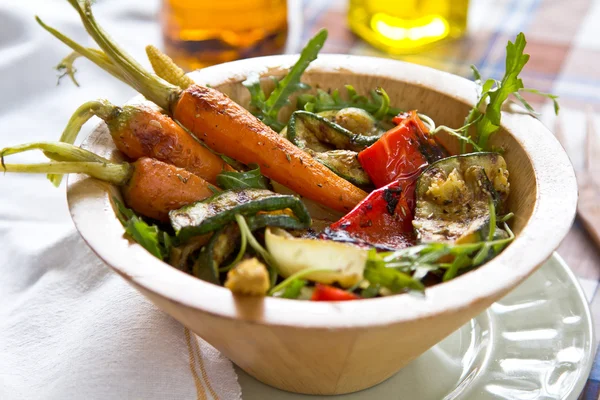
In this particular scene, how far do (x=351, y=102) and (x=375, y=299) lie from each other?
0.96 metres

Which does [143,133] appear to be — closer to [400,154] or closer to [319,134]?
[319,134]

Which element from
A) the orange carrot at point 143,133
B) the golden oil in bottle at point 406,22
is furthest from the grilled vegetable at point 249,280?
the golden oil in bottle at point 406,22

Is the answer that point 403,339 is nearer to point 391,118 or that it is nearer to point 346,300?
point 346,300

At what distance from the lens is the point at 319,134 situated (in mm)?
1909

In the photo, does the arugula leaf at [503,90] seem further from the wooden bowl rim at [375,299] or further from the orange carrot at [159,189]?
the orange carrot at [159,189]

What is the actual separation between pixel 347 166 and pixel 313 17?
6.61ft

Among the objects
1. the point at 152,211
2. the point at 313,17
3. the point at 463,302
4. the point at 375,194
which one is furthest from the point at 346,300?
the point at 313,17

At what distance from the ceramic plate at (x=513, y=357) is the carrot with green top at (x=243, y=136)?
0.43m

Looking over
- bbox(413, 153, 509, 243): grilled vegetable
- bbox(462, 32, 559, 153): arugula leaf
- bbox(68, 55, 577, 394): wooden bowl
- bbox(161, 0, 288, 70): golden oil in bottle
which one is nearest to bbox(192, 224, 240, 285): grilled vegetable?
bbox(68, 55, 577, 394): wooden bowl

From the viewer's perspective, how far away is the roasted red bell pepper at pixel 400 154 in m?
1.78

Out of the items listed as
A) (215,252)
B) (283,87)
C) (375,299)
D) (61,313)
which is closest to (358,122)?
(283,87)

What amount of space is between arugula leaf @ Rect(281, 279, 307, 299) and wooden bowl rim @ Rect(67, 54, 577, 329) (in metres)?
0.08

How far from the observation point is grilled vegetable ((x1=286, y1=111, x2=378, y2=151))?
6.15ft

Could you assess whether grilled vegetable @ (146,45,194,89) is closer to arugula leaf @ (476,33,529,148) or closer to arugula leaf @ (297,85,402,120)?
arugula leaf @ (297,85,402,120)
